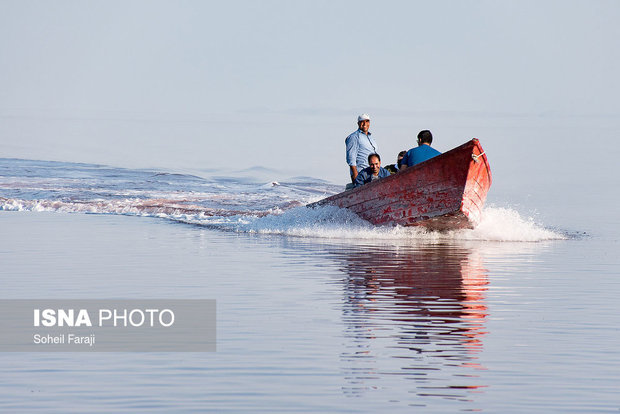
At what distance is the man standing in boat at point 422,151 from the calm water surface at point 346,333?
8.62 ft

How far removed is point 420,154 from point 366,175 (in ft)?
5.54

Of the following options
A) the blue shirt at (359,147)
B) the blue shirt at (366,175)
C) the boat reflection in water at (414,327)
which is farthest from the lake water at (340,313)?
the blue shirt at (359,147)

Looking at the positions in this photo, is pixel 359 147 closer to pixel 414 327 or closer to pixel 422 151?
pixel 422 151

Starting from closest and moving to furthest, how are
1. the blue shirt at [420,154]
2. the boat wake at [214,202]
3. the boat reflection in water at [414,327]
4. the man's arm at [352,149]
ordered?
the boat reflection in water at [414,327] < the blue shirt at [420,154] < the man's arm at [352,149] < the boat wake at [214,202]

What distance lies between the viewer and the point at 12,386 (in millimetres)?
6703

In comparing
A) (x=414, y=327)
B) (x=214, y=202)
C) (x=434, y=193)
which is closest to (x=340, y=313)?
(x=414, y=327)

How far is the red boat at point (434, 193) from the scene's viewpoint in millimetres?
18547

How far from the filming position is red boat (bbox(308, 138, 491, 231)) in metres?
18.5

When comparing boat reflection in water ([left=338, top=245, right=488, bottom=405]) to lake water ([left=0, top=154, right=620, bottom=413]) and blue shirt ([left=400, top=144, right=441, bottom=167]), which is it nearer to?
lake water ([left=0, top=154, right=620, bottom=413])

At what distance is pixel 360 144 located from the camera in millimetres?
19750

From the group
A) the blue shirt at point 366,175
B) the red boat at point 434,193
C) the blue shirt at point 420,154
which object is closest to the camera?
the red boat at point 434,193

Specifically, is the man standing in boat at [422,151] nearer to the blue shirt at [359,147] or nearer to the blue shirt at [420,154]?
the blue shirt at [420,154]

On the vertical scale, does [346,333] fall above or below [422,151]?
below

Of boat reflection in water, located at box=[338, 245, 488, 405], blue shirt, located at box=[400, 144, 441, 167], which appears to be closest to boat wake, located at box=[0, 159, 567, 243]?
blue shirt, located at box=[400, 144, 441, 167]
